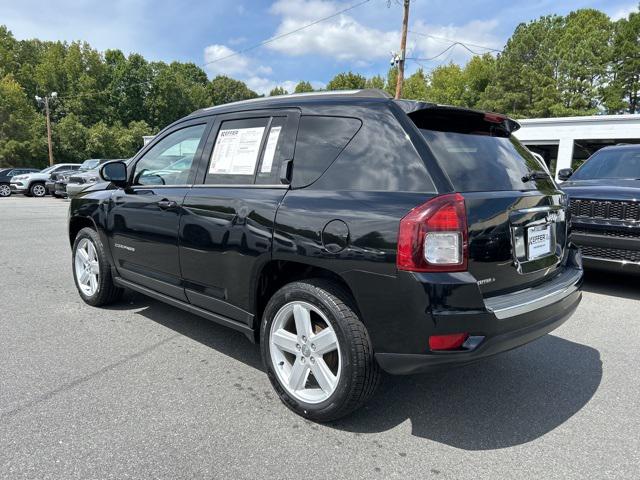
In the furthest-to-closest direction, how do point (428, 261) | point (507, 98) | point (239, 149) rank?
point (507, 98) < point (239, 149) < point (428, 261)

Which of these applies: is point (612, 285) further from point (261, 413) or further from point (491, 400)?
point (261, 413)

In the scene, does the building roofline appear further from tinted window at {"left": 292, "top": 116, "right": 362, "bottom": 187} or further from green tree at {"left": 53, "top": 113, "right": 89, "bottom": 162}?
green tree at {"left": 53, "top": 113, "right": 89, "bottom": 162}

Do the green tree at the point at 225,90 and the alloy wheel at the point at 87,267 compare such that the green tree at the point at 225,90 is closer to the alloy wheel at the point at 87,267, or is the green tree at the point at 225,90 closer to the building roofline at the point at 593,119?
the building roofline at the point at 593,119

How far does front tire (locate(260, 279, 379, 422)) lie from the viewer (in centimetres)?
237

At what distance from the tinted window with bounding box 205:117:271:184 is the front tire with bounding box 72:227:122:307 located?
1760mm

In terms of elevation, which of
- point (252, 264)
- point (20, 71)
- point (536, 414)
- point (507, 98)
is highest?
point (20, 71)

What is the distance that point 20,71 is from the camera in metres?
53.6

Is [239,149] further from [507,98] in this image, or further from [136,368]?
[507,98]

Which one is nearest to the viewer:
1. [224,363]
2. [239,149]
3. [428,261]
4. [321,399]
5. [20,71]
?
[428,261]

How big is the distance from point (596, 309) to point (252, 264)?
12.9ft

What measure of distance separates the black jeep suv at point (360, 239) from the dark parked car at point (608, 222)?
2.49 metres

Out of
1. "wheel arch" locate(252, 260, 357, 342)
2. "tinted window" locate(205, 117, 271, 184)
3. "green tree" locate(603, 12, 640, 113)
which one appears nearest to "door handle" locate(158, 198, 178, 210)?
"tinted window" locate(205, 117, 271, 184)

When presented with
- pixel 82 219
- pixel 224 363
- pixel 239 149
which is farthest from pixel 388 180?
pixel 82 219

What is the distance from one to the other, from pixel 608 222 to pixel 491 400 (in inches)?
134
